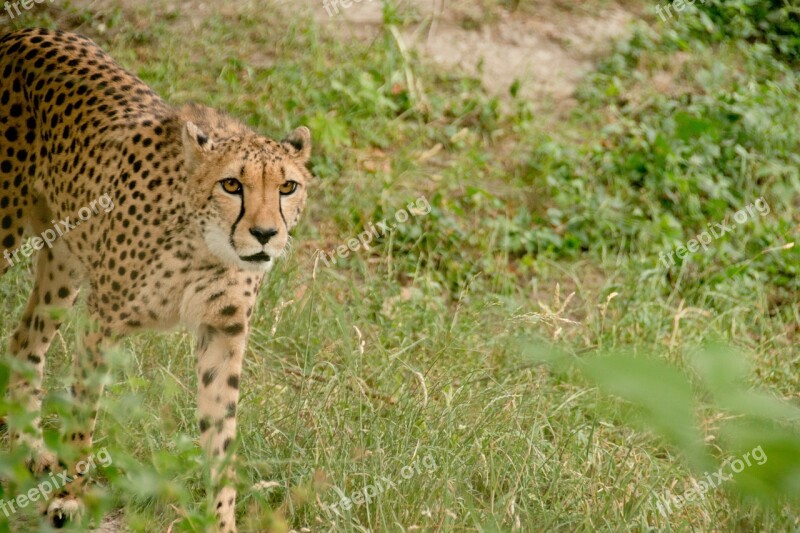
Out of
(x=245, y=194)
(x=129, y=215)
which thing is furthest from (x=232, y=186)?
(x=129, y=215)

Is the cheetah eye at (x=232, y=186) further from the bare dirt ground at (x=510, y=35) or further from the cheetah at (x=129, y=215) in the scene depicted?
the bare dirt ground at (x=510, y=35)

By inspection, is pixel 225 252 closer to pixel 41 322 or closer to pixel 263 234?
pixel 263 234

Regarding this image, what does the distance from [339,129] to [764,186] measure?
9.28 feet

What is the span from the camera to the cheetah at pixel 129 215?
378 centimetres

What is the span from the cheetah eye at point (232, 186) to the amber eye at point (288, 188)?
147 mm

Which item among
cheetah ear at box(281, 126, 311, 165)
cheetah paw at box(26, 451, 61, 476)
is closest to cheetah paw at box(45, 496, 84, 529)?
cheetah paw at box(26, 451, 61, 476)

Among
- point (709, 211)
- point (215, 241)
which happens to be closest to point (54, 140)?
point (215, 241)

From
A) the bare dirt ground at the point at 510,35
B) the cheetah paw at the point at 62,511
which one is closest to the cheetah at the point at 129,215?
the cheetah paw at the point at 62,511

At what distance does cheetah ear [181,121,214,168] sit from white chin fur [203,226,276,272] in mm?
292

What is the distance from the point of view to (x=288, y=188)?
3.77 m

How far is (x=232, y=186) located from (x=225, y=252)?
0.78 ft

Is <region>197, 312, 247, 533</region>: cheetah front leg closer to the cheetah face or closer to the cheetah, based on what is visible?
the cheetah

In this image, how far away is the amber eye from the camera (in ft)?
12.3

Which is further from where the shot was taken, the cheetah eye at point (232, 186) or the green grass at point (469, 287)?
the green grass at point (469, 287)
